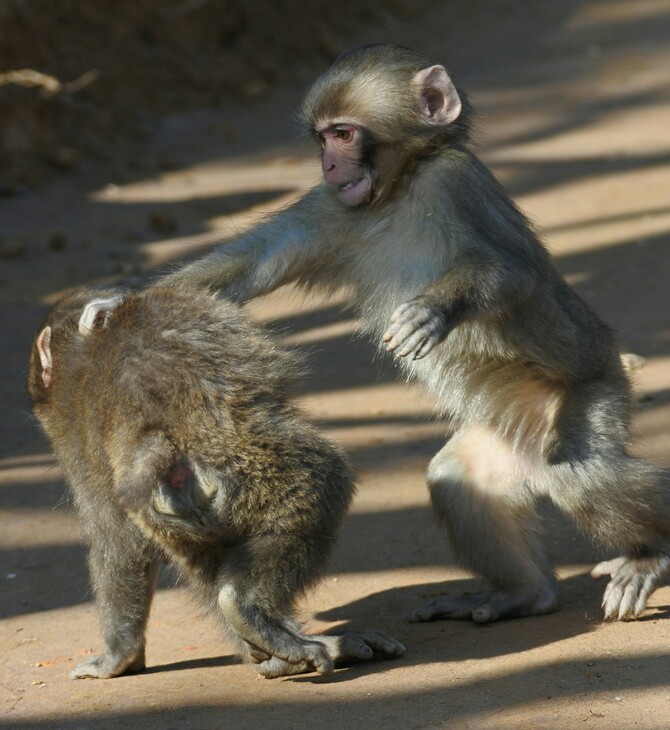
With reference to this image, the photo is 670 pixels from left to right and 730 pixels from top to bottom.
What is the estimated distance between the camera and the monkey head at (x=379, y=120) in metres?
5.35

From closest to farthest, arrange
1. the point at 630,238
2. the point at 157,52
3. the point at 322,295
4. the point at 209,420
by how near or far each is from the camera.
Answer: the point at 209,420 < the point at 322,295 < the point at 630,238 < the point at 157,52

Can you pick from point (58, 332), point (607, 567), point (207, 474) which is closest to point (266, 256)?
point (58, 332)

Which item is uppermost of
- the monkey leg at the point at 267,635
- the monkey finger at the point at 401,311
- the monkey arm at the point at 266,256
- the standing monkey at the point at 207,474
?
the monkey arm at the point at 266,256

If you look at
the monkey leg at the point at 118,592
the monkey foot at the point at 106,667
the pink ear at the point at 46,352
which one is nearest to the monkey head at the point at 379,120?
the pink ear at the point at 46,352

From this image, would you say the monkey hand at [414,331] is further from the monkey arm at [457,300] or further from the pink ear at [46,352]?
the pink ear at [46,352]

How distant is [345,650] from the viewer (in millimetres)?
4852

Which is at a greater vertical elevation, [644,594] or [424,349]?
[424,349]

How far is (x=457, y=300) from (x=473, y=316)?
5.0 inches

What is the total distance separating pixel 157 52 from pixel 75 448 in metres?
12.3

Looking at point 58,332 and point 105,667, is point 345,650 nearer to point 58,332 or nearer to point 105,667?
point 105,667

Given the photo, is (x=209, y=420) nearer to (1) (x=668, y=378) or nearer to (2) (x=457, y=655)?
(2) (x=457, y=655)

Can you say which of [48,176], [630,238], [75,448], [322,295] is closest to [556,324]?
[322,295]

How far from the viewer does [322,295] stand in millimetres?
5848

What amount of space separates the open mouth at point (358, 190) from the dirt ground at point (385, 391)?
0.94 meters
